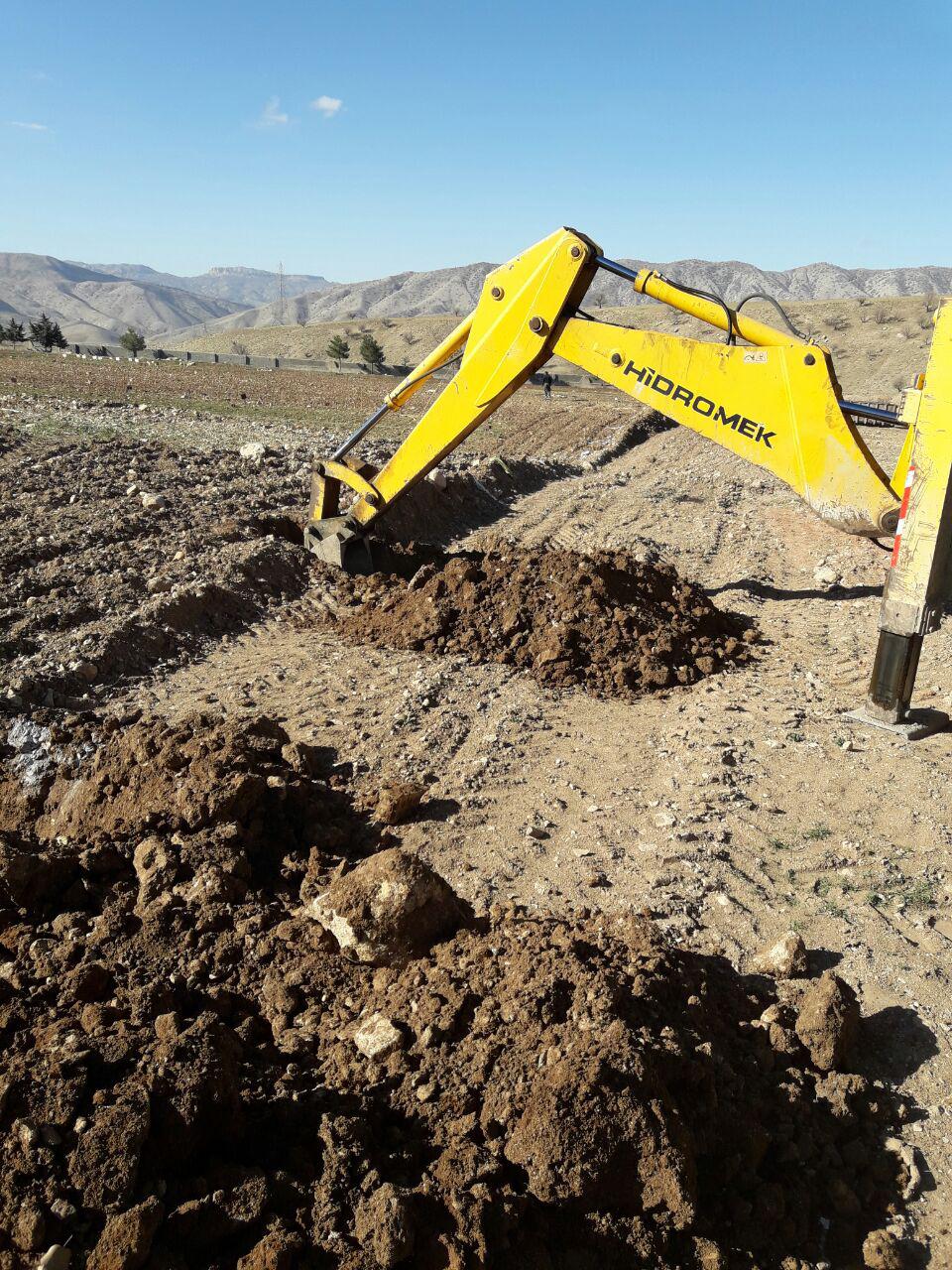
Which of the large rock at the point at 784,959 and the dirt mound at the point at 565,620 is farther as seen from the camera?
the dirt mound at the point at 565,620

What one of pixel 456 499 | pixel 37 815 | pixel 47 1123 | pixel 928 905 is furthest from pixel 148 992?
pixel 456 499

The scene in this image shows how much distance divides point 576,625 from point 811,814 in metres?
2.79

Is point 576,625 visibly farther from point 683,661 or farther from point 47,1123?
point 47,1123

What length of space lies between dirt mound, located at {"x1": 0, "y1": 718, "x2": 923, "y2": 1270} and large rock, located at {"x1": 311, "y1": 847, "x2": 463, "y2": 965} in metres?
0.02

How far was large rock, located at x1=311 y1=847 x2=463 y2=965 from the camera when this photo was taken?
3.85 meters

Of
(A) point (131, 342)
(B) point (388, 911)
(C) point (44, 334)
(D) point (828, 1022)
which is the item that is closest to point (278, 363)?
(A) point (131, 342)

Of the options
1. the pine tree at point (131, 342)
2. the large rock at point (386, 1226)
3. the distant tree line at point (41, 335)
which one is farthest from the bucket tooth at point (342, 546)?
the pine tree at point (131, 342)

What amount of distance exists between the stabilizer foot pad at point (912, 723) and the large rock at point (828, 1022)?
2672 mm

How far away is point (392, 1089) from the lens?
3252 millimetres

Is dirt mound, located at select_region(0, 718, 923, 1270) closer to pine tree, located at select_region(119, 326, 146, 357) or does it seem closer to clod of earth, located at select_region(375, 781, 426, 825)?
clod of earth, located at select_region(375, 781, 426, 825)

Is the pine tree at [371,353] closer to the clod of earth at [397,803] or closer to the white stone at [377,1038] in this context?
the clod of earth at [397,803]

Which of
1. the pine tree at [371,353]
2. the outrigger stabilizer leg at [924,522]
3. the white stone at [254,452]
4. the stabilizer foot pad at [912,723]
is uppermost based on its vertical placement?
the pine tree at [371,353]

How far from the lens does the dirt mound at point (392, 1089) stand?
266cm

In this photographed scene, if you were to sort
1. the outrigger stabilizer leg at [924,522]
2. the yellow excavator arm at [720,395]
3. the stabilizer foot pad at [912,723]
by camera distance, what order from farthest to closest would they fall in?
1. the stabilizer foot pad at [912,723]
2. the yellow excavator arm at [720,395]
3. the outrigger stabilizer leg at [924,522]
